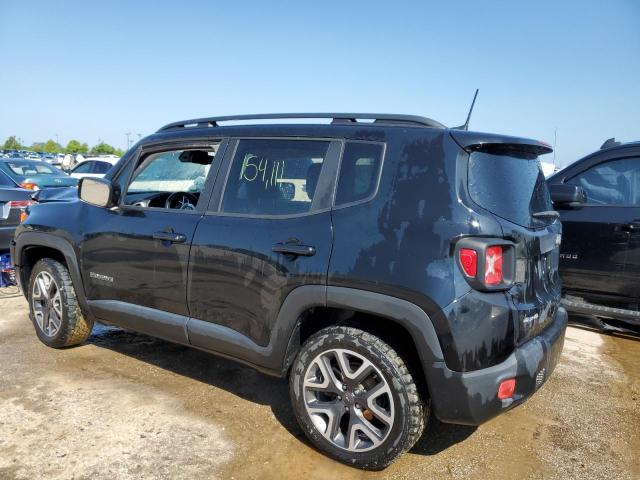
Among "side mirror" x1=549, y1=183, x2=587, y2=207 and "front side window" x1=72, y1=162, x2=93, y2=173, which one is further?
"front side window" x1=72, y1=162, x2=93, y2=173

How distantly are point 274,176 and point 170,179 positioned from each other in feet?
4.38

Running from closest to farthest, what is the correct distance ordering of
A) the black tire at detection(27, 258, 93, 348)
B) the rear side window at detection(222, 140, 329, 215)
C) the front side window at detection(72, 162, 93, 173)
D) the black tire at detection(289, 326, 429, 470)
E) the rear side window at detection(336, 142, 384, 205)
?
the black tire at detection(289, 326, 429, 470)
the rear side window at detection(336, 142, 384, 205)
the rear side window at detection(222, 140, 329, 215)
the black tire at detection(27, 258, 93, 348)
the front side window at detection(72, 162, 93, 173)

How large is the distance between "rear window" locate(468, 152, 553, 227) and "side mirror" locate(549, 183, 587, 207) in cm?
182

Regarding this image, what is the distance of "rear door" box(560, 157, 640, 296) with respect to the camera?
4691mm

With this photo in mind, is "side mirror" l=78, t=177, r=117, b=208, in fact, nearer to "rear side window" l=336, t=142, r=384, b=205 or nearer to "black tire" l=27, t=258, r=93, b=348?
"black tire" l=27, t=258, r=93, b=348

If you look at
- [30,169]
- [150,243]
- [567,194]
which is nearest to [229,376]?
[150,243]

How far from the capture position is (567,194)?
15.3 ft

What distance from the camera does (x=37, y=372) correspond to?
3.97m

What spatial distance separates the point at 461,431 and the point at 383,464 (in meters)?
0.76

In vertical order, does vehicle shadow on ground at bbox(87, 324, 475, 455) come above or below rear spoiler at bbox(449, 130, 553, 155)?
below

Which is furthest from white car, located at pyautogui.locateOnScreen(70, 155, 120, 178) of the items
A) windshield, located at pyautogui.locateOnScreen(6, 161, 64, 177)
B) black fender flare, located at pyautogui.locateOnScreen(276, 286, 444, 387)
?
black fender flare, located at pyautogui.locateOnScreen(276, 286, 444, 387)

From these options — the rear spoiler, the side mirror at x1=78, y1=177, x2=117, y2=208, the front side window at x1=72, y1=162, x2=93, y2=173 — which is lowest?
the front side window at x1=72, y1=162, x2=93, y2=173

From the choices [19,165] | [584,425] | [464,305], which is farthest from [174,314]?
[19,165]

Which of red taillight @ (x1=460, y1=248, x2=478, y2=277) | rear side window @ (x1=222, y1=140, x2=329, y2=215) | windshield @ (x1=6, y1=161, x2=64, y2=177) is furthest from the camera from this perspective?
windshield @ (x1=6, y1=161, x2=64, y2=177)
